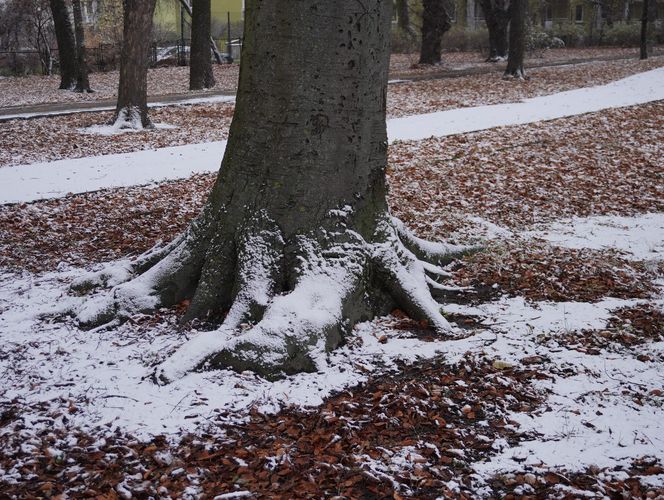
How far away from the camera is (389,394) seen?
3.87m

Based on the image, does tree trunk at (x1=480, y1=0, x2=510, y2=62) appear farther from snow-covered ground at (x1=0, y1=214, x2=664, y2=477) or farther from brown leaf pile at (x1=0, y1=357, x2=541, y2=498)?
brown leaf pile at (x1=0, y1=357, x2=541, y2=498)

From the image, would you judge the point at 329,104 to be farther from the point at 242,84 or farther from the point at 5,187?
the point at 5,187

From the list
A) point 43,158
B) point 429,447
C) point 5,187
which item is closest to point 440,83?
point 43,158

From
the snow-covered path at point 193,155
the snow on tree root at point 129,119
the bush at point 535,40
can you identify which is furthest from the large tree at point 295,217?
the bush at point 535,40

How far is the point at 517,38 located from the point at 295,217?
19.2 metres

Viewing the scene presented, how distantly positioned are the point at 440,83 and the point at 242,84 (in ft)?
59.0

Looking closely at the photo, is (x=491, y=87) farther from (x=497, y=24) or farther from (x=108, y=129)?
(x=108, y=129)

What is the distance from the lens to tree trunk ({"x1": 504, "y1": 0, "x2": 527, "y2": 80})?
66.5 ft

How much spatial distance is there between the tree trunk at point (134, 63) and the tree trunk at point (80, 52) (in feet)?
Answer: 23.4

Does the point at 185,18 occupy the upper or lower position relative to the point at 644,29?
upper

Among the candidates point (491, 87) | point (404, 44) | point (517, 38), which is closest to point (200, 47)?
point (491, 87)

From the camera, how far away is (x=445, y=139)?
12336 mm

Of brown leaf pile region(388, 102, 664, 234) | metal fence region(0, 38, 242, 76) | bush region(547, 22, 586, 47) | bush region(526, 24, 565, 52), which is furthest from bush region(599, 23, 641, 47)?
brown leaf pile region(388, 102, 664, 234)

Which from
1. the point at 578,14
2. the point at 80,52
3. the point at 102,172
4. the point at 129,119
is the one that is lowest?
the point at 102,172
